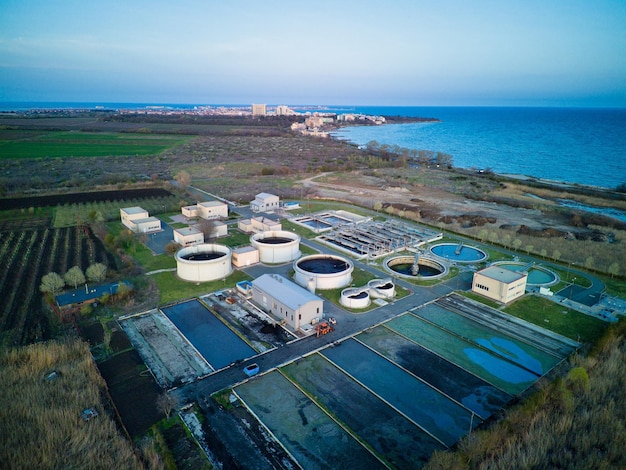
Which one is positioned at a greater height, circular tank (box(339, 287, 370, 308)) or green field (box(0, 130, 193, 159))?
green field (box(0, 130, 193, 159))

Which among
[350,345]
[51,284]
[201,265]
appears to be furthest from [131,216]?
[350,345]

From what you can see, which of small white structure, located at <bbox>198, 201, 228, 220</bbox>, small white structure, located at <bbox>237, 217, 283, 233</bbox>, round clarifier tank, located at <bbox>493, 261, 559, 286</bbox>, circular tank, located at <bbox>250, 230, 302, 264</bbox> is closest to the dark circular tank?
circular tank, located at <bbox>250, 230, 302, 264</bbox>

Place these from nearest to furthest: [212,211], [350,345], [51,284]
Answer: [350,345]
[51,284]
[212,211]

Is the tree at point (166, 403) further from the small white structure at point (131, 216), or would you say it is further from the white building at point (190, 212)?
the white building at point (190, 212)

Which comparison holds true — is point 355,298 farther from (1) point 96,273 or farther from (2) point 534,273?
(1) point 96,273

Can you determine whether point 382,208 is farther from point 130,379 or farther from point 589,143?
point 589,143

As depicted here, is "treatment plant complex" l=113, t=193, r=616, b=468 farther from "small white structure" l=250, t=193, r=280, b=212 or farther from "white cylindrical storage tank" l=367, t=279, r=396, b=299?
"small white structure" l=250, t=193, r=280, b=212

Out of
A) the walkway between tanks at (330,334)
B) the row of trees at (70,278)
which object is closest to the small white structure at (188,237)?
the walkway between tanks at (330,334)

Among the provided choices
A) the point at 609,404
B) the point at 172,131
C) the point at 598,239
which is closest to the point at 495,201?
the point at 598,239
